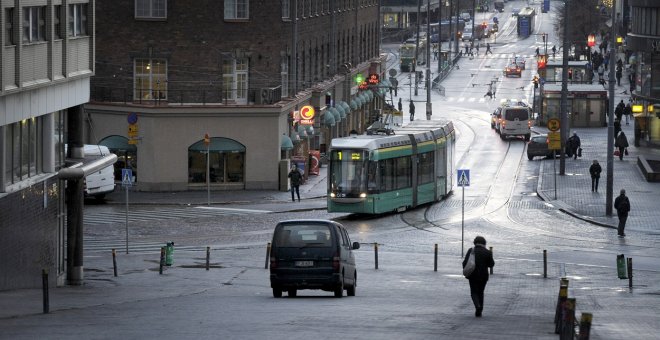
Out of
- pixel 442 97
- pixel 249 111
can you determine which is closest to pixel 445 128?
pixel 249 111

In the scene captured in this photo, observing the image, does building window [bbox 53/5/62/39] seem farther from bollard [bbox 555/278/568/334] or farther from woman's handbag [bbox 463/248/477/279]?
bollard [bbox 555/278/568/334]

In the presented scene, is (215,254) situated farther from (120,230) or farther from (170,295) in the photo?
(170,295)

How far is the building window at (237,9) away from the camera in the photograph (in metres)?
65.1

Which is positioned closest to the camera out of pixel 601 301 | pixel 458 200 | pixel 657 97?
pixel 601 301

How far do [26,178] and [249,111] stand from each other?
3071 cm

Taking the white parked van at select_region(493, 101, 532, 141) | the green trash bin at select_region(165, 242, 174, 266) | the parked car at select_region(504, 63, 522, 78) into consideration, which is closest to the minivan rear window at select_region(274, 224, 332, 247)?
the green trash bin at select_region(165, 242, 174, 266)

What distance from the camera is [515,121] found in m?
89.6

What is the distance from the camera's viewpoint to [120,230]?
1945 inches

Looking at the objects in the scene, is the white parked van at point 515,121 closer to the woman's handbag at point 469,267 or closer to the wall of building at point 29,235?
the wall of building at point 29,235

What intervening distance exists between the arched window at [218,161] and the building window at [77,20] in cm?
2520

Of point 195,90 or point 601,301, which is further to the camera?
point 195,90

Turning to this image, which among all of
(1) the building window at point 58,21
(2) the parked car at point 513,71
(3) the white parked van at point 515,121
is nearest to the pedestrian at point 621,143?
(3) the white parked van at point 515,121

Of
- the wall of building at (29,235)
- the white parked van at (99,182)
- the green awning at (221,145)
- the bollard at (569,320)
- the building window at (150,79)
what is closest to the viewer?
the bollard at (569,320)

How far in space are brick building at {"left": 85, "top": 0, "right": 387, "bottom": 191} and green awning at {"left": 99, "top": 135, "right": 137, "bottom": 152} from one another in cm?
4
